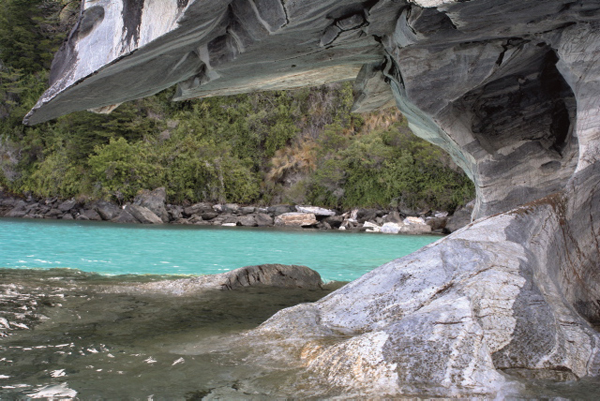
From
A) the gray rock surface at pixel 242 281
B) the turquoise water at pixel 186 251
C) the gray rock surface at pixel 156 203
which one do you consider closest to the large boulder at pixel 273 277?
the gray rock surface at pixel 242 281

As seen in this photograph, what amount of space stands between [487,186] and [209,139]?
907 inches

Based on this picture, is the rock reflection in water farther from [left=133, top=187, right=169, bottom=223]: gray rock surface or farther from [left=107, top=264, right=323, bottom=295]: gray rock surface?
[left=133, top=187, right=169, bottom=223]: gray rock surface

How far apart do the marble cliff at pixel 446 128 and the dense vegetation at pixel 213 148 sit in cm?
1655

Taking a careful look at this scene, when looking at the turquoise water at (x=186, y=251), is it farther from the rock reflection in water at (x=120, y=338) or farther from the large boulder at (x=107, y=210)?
the large boulder at (x=107, y=210)

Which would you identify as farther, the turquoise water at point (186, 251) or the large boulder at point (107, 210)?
the large boulder at point (107, 210)

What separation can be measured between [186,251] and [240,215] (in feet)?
33.1

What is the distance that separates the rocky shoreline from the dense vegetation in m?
1.41

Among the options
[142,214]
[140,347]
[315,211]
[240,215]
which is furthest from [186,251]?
[315,211]

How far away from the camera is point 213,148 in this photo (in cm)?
2497

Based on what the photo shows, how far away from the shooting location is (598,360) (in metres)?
2.41

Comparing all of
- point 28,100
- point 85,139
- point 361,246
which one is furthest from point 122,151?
point 361,246

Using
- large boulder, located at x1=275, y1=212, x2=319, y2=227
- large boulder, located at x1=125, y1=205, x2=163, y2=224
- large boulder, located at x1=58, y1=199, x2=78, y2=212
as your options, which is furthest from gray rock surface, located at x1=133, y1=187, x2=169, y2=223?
large boulder, located at x1=275, y1=212, x2=319, y2=227

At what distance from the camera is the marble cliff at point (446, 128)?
2336mm

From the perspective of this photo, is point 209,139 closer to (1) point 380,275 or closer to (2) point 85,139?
(2) point 85,139
